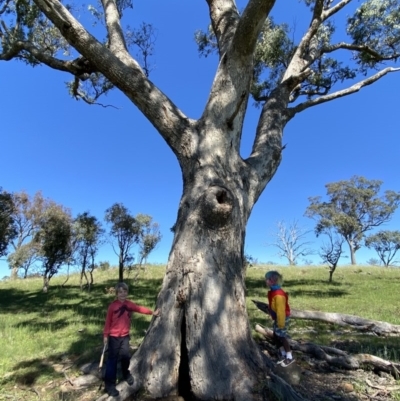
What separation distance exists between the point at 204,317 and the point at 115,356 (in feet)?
3.29

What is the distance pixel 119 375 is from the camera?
418cm

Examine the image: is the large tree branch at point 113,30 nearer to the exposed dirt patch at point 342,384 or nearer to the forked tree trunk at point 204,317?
the forked tree trunk at point 204,317

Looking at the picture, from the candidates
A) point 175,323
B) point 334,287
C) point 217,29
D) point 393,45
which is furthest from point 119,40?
point 334,287

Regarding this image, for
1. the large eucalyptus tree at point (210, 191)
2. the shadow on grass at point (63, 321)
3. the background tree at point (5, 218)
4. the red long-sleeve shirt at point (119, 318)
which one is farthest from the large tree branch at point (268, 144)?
the background tree at point (5, 218)

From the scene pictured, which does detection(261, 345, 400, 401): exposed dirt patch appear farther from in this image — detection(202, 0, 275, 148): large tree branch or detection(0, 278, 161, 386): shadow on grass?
detection(202, 0, 275, 148): large tree branch

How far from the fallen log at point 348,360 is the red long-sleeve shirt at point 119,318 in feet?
8.02

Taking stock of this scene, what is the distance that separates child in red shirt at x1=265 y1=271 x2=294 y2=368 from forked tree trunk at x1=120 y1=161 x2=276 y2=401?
468 mm

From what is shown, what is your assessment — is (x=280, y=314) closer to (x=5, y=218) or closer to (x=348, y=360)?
(x=348, y=360)

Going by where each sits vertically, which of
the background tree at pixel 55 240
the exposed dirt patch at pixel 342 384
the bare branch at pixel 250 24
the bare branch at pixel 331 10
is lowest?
the exposed dirt patch at pixel 342 384

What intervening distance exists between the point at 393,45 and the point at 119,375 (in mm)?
10482

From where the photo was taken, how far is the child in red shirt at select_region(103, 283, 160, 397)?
369 cm

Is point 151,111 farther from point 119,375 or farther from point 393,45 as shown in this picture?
point 393,45

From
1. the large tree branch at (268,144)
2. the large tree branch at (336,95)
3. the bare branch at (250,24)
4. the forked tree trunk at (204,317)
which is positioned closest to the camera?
the forked tree trunk at (204,317)

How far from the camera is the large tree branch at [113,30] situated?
5.95m
